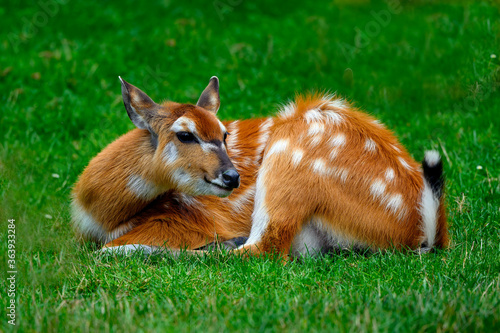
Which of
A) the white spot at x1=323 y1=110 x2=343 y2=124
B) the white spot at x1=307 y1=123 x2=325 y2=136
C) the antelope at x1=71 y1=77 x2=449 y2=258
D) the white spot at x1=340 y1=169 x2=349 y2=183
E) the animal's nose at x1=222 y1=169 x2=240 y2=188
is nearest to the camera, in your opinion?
the animal's nose at x1=222 y1=169 x2=240 y2=188

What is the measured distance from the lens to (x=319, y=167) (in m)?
4.95

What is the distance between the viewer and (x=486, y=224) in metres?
5.54

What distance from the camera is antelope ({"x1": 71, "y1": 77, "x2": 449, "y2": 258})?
4.85 m

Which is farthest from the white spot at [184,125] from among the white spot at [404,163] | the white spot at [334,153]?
the white spot at [404,163]

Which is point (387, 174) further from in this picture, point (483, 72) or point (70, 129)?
point (70, 129)

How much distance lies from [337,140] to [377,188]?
21.0 inches

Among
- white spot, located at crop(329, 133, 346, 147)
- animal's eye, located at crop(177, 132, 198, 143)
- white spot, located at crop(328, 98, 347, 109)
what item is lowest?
white spot, located at crop(329, 133, 346, 147)

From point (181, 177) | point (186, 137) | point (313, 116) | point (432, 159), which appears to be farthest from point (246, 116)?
point (432, 159)

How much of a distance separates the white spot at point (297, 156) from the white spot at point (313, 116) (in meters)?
0.37

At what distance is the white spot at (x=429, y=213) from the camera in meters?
4.75

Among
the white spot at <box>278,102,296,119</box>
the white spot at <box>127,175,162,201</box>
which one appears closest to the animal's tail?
the white spot at <box>278,102,296,119</box>

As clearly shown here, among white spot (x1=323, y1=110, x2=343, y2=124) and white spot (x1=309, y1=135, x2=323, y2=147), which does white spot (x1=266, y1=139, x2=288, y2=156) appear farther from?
white spot (x1=323, y1=110, x2=343, y2=124)

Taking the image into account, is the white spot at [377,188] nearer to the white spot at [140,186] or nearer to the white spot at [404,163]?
the white spot at [404,163]

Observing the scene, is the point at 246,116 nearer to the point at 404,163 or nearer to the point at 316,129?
the point at 316,129
